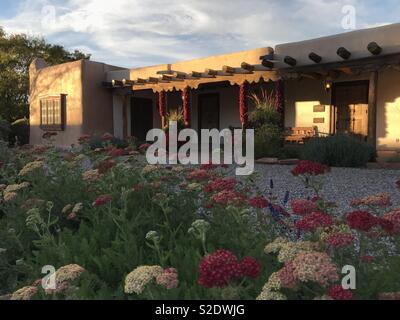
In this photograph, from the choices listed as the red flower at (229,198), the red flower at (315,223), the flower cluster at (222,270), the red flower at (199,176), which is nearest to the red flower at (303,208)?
the red flower at (315,223)

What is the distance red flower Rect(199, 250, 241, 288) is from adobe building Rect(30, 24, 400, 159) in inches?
336

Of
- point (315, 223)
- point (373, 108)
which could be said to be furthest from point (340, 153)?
point (315, 223)

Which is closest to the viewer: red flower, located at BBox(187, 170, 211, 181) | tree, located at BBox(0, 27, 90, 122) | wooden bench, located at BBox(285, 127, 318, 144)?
red flower, located at BBox(187, 170, 211, 181)

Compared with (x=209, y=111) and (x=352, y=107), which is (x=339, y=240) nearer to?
(x=352, y=107)

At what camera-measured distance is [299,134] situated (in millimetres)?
11359

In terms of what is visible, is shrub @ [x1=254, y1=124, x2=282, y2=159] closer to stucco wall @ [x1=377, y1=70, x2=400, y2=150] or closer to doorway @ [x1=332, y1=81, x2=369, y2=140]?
doorway @ [x1=332, y1=81, x2=369, y2=140]

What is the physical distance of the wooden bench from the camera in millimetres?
11133

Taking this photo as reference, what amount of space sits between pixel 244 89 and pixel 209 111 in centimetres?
351

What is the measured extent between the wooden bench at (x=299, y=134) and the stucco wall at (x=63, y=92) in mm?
7340

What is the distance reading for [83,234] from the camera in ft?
9.45

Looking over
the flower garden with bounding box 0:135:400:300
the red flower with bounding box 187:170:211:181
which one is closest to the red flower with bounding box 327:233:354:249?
the flower garden with bounding box 0:135:400:300

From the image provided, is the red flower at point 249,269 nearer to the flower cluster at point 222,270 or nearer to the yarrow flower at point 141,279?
the flower cluster at point 222,270

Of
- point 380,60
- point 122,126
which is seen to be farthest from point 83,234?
point 122,126
